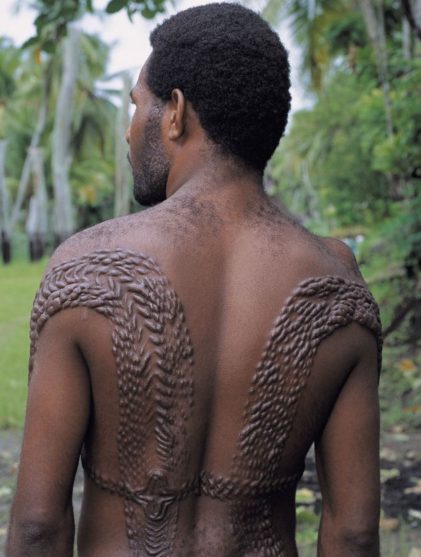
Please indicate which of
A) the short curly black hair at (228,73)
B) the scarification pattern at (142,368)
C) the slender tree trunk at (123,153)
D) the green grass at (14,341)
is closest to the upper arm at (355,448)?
the scarification pattern at (142,368)

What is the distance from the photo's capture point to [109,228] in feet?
5.89

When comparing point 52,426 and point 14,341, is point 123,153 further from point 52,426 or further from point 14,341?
point 52,426

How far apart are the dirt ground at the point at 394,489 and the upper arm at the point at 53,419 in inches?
119

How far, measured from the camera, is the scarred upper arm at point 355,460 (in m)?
1.88

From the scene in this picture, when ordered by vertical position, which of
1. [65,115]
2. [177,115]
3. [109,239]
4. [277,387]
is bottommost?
[65,115]

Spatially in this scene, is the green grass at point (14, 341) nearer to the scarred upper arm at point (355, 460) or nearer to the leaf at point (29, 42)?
the leaf at point (29, 42)

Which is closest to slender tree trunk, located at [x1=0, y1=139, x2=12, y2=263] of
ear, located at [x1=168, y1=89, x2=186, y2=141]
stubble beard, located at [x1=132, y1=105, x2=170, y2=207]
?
stubble beard, located at [x1=132, y1=105, x2=170, y2=207]

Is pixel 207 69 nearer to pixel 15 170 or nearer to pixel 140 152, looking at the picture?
pixel 140 152

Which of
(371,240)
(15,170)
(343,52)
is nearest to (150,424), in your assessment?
(371,240)

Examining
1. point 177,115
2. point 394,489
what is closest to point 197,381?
point 177,115

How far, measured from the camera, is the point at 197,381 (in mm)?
1779

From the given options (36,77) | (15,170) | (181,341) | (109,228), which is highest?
(109,228)

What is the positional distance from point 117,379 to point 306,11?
16318 millimetres

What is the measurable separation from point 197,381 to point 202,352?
0.20 feet
